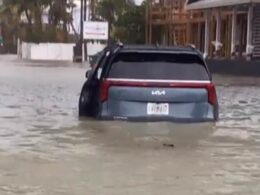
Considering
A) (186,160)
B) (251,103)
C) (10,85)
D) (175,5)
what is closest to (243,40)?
A: (175,5)

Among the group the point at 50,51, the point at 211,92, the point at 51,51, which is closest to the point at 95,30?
the point at 51,51

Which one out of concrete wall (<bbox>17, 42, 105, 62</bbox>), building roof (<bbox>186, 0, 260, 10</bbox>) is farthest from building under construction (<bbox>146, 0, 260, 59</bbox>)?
concrete wall (<bbox>17, 42, 105, 62</bbox>)

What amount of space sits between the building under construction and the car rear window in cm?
2784

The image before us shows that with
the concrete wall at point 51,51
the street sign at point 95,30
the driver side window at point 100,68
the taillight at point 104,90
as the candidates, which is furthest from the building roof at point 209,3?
the taillight at point 104,90

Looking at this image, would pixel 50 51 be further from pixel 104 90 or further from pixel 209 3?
pixel 104 90

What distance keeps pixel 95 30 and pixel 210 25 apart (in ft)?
66.3

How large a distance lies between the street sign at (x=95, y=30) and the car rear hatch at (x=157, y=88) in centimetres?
5655

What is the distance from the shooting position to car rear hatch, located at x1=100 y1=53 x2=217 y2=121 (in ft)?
46.5

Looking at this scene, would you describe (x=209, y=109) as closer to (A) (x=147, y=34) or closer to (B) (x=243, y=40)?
(B) (x=243, y=40)

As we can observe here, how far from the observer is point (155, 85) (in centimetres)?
1420

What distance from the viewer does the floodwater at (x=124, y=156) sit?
31.6 ft

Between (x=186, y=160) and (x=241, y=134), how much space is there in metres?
3.75

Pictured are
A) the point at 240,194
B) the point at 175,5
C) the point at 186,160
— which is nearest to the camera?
the point at 240,194

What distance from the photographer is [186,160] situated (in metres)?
11.8
